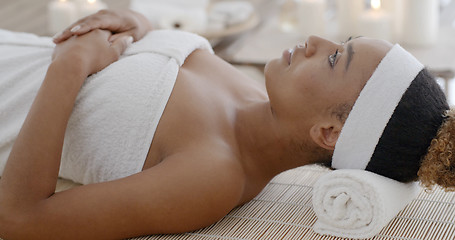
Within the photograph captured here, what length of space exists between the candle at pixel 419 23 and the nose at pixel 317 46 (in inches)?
62.8

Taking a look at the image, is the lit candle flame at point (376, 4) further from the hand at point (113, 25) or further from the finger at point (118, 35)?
the finger at point (118, 35)

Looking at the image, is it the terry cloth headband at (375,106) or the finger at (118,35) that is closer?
the terry cloth headband at (375,106)

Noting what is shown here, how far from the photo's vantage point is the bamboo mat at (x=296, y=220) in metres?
1.42

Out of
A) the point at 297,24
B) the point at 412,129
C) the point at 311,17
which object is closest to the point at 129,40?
the point at 412,129

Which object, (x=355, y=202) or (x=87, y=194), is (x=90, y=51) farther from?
(x=355, y=202)

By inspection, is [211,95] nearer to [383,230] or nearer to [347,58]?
[347,58]

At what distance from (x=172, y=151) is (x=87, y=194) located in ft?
0.72

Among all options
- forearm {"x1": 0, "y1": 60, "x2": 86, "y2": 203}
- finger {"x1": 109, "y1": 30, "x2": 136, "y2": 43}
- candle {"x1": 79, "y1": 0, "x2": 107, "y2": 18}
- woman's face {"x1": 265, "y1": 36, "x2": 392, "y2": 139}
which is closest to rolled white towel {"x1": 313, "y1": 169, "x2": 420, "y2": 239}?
woman's face {"x1": 265, "y1": 36, "x2": 392, "y2": 139}

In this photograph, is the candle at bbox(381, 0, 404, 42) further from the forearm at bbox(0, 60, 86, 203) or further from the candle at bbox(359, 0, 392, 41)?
the forearm at bbox(0, 60, 86, 203)

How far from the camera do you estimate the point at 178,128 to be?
4.99ft

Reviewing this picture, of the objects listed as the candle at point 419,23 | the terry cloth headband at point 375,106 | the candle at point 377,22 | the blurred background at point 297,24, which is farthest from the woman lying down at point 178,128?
the candle at point 419,23

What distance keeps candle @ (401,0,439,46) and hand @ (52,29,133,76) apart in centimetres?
169

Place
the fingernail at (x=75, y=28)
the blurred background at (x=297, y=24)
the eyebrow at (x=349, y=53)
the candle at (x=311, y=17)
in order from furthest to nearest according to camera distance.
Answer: the candle at (x=311, y=17), the blurred background at (x=297, y=24), the fingernail at (x=75, y=28), the eyebrow at (x=349, y=53)

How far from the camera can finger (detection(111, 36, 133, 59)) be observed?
1692 mm
